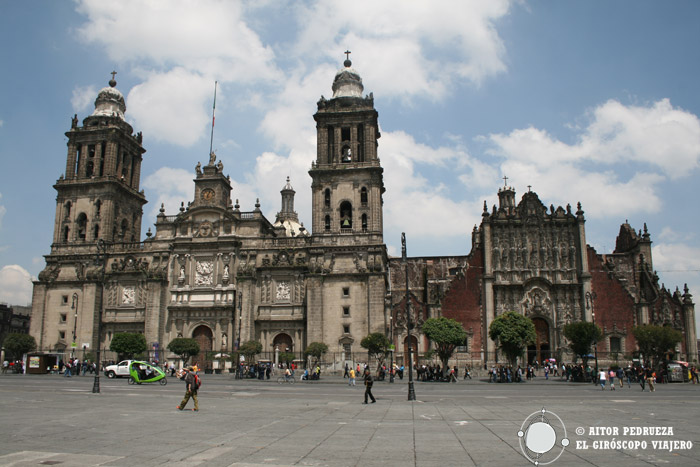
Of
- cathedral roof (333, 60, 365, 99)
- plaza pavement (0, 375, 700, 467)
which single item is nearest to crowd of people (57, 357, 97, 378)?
plaza pavement (0, 375, 700, 467)

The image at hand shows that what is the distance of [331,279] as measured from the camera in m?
54.0

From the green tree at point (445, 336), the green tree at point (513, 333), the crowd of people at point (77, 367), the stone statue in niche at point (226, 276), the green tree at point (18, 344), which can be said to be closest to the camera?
the green tree at point (513, 333)

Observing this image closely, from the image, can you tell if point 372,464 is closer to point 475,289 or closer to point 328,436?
point 328,436

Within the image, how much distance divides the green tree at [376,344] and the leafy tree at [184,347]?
636 inches

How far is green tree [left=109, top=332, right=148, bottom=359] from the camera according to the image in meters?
51.6

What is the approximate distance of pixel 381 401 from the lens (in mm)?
24031

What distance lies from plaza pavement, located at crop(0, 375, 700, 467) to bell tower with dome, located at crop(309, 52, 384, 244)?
34207mm

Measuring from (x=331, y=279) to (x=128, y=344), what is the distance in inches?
797

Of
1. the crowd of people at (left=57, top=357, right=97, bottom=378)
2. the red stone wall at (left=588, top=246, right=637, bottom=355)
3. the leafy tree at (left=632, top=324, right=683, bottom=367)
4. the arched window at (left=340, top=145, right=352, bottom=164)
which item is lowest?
the crowd of people at (left=57, top=357, right=97, bottom=378)

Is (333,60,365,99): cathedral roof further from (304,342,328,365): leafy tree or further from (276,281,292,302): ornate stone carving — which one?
(304,342,328,365): leafy tree

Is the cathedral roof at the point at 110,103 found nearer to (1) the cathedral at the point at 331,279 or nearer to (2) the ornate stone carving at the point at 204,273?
(1) the cathedral at the point at 331,279

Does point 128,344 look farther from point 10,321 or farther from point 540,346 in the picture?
point 10,321

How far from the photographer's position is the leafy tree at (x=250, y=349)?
50.3 metres

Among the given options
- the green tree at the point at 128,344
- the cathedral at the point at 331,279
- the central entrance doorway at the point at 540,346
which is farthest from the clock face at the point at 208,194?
the central entrance doorway at the point at 540,346
